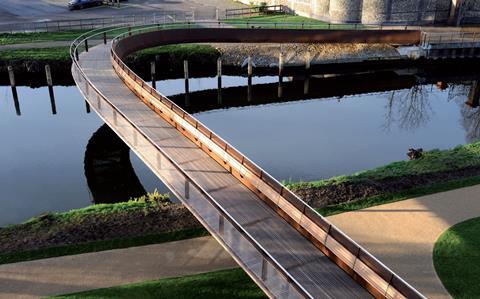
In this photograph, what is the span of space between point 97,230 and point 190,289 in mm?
4454

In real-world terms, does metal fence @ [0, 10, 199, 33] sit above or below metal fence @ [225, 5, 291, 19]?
below

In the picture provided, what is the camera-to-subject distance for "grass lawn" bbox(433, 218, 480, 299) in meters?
13.9

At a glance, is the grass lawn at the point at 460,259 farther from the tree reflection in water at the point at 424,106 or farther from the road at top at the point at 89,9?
the road at top at the point at 89,9

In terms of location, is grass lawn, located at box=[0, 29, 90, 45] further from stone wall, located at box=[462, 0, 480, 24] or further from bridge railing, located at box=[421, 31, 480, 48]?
stone wall, located at box=[462, 0, 480, 24]

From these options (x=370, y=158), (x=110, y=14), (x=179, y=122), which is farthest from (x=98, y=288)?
(x=110, y=14)

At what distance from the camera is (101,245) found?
15.4 metres

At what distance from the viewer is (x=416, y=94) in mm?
38281

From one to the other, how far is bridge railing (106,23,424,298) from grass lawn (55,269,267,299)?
2.35 m

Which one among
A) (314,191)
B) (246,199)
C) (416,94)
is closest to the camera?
(246,199)

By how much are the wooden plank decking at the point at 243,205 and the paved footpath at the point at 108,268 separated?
1.65 meters

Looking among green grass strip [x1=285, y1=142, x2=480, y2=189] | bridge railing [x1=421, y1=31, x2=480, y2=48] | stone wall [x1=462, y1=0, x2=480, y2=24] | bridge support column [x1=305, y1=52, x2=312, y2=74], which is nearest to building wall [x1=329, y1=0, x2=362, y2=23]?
bridge railing [x1=421, y1=31, x2=480, y2=48]

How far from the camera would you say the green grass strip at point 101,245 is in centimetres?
1473

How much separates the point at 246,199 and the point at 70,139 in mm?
15603

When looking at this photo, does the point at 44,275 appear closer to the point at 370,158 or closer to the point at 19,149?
the point at 19,149
